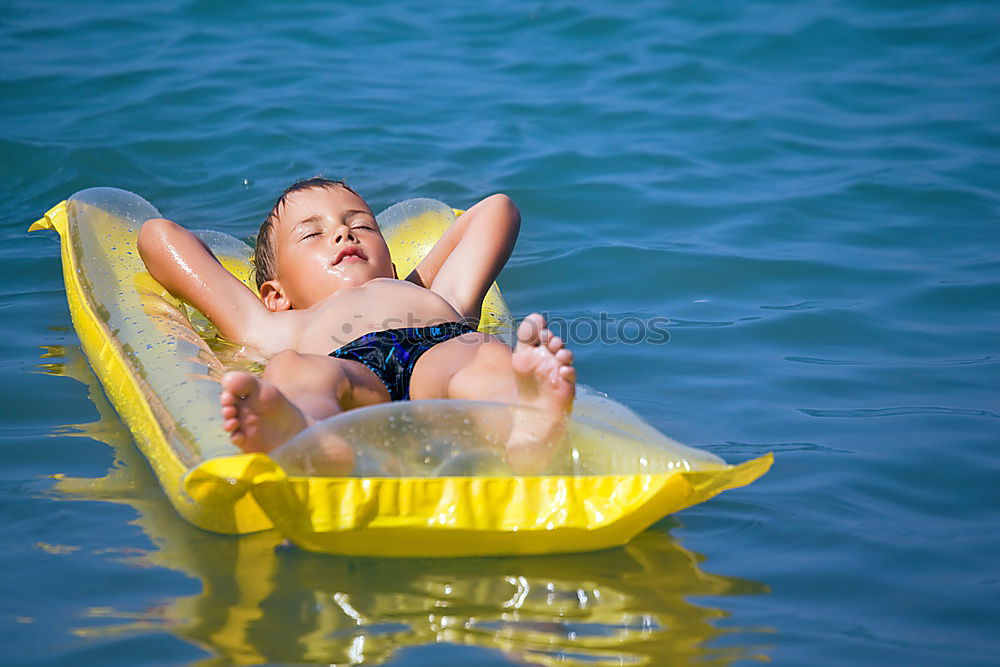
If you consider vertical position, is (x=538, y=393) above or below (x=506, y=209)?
below

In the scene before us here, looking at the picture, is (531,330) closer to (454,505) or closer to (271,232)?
(454,505)

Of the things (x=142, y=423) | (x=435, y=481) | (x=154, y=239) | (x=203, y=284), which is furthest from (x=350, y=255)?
(x=435, y=481)

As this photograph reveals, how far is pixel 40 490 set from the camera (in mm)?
2500

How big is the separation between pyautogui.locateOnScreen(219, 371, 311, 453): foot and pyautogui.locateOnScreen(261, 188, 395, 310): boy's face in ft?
3.19

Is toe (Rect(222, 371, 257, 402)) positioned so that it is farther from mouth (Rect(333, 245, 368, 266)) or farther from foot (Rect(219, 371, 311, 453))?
mouth (Rect(333, 245, 368, 266))

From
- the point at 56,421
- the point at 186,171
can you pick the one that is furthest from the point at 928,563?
the point at 186,171

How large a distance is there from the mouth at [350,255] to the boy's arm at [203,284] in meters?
0.25

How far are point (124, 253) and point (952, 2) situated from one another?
645 cm

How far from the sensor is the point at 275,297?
10.8ft

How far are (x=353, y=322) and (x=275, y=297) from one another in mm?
536

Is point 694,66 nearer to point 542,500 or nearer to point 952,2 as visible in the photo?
point 952,2

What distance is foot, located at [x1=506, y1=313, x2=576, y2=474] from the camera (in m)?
2.19

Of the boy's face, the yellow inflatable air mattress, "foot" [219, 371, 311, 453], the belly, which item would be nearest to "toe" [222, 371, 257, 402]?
"foot" [219, 371, 311, 453]

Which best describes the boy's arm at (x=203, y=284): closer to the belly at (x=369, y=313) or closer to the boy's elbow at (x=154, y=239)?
the boy's elbow at (x=154, y=239)
